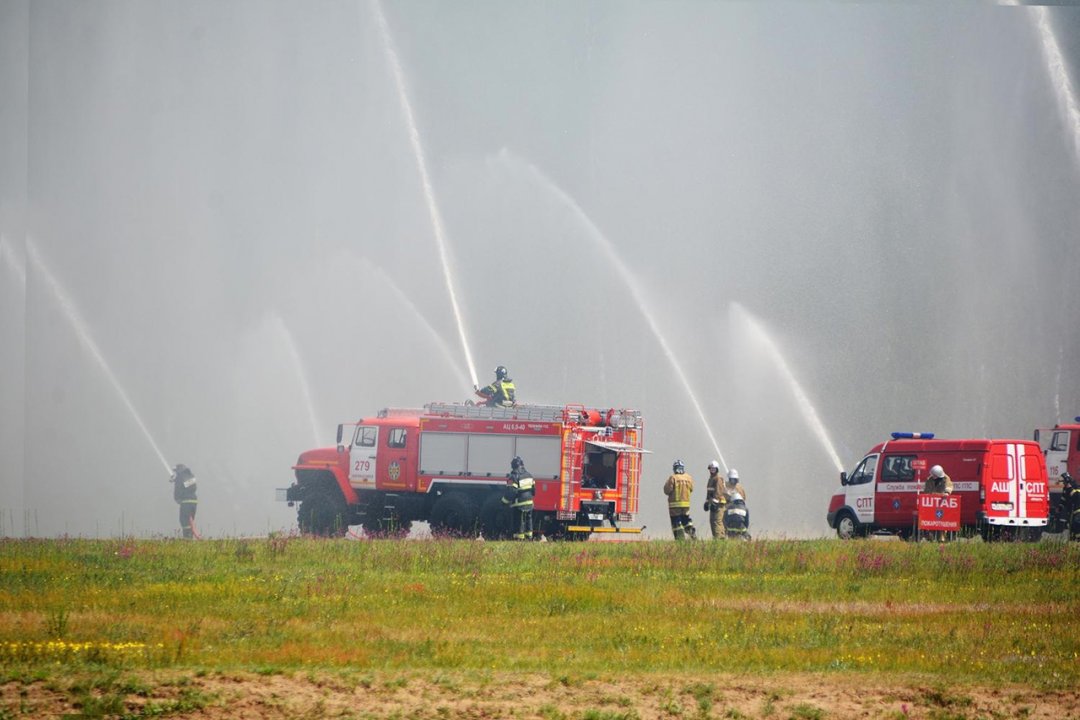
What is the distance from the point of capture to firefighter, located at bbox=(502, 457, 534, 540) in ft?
83.6

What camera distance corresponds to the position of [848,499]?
93.8ft

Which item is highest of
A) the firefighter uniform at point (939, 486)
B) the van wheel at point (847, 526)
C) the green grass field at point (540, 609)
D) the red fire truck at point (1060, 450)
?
the red fire truck at point (1060, 450)

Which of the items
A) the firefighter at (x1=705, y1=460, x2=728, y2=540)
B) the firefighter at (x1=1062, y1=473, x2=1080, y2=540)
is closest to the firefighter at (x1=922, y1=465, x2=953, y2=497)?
the firefighter at (x1=705, y1=460, x2=728, y2=540)

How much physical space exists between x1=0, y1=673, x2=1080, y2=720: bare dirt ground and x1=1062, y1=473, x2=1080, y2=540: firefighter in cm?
1720

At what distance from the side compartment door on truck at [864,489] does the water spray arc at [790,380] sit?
22.8 metres

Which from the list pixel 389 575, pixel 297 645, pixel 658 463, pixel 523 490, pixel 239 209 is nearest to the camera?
pixel 297 645

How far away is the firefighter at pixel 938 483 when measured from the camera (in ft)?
83.6

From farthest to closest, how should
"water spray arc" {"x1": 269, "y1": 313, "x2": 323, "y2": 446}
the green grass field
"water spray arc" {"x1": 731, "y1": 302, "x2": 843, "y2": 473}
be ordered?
"water spray arc" {"x1": 731, "y1": 302, "x2": 843, "y2": 473}, "water spray arc" {"x1": 269, "y1": 313, "x2": 323, "y2": 446}, the green grass field

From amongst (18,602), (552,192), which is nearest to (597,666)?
(18,602)

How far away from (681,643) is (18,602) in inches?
319

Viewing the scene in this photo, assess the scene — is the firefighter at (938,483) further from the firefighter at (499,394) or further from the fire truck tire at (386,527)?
the fire truck tire at (386,527)

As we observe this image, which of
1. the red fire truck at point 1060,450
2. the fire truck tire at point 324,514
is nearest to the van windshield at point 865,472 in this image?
the red fire truck at point 1060,450

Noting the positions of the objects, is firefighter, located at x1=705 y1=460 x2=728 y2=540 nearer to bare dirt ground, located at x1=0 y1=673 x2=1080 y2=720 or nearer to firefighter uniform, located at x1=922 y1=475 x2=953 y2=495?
firefighter uniform, located at x1=922 y1=475 x2=953 y2=495

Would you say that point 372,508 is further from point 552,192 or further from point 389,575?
point 552,192
